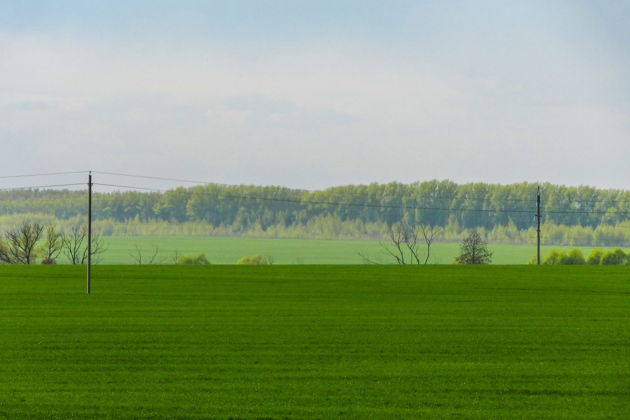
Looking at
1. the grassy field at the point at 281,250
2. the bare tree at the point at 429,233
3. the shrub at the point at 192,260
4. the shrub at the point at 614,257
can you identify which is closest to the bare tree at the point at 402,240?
the bare tree at the point at 429,233

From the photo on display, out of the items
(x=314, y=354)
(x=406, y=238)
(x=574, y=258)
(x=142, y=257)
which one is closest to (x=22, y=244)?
(x=142, y=257)

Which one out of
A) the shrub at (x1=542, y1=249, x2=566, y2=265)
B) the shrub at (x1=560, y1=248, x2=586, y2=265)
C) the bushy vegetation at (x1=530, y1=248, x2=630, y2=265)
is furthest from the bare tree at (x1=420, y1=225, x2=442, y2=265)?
the shrub at (x1=560, y1=248, x2=586, y2=265)

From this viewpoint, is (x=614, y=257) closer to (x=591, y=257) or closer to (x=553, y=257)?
(x=591, y=257)

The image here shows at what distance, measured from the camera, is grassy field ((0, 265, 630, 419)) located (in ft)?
42.1

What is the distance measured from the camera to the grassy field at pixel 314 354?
42.1 ft

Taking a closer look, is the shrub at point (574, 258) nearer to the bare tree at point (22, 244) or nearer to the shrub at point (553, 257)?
the shrub at point (553, 257)

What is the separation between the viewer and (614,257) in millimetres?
78250

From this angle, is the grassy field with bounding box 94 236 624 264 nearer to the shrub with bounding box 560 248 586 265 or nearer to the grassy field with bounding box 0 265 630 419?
the shrub with bounding box 560 248 586 265

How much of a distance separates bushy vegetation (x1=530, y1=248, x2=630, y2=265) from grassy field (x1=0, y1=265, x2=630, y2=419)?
140 feet

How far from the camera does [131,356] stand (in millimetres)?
17547

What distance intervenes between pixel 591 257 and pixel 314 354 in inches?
2628

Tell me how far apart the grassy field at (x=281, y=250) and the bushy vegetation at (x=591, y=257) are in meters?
11.0

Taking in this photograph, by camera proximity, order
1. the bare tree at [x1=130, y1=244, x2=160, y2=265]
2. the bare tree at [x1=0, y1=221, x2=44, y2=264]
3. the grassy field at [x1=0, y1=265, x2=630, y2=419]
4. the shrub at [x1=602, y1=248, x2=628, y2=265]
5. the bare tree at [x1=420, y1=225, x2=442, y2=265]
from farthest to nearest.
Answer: the bare tree at [x1=420, y1=225, x2=442, y2=265] < the bare tree at [x1=130, y1=244, x2=160, y2=265] < the bare tree at [x1=0, y1=221, x2=44, y2=264] < the shrub at [x1=602, y1=248, x2=628, y2=265] < the grassy field at [x1=0, y1=265, x2=630, y2=419]

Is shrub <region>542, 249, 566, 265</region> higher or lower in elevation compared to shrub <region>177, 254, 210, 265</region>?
higher
